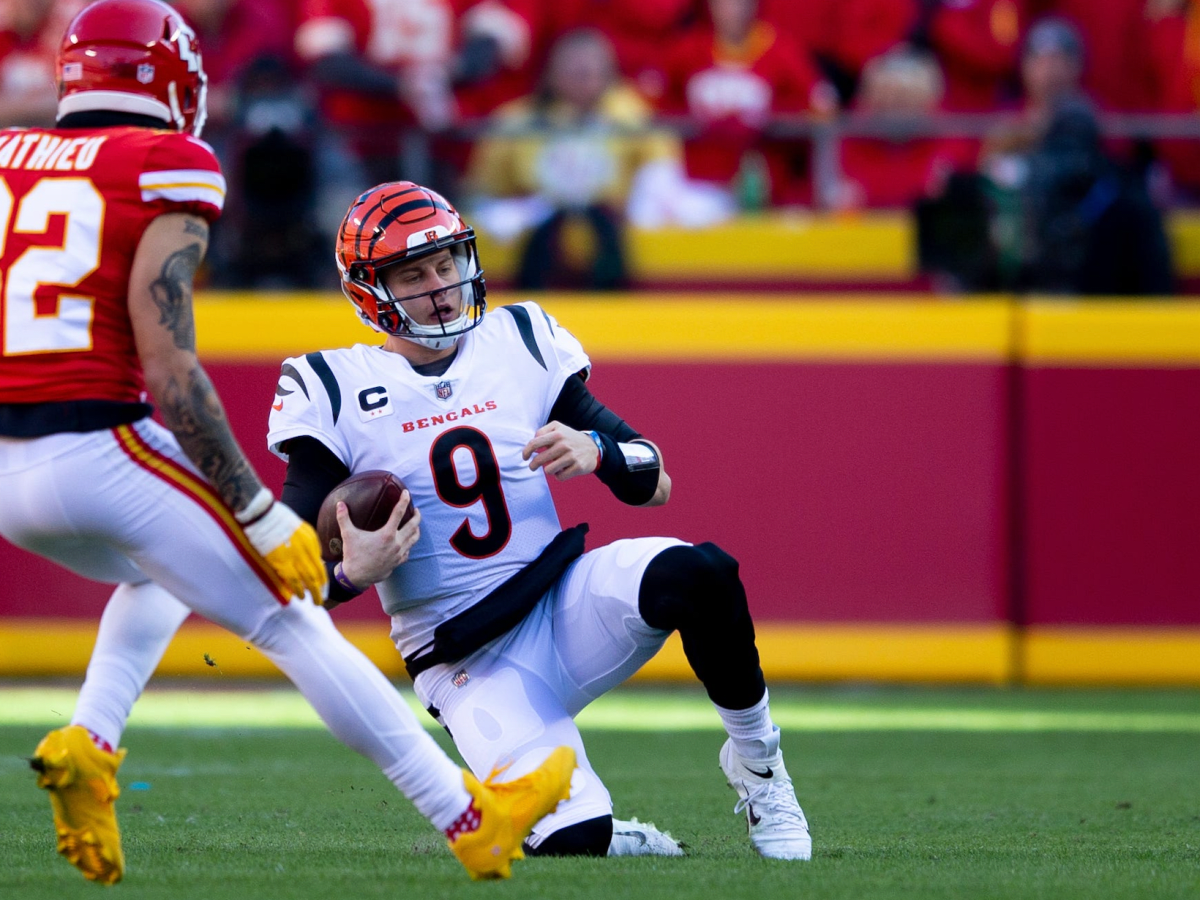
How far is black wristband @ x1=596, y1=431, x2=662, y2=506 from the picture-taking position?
3.65 m

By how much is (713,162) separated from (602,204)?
0.81 metres

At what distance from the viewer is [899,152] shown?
797 centimetres

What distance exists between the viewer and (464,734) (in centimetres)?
370

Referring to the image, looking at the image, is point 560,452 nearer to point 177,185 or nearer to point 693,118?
point 177,185

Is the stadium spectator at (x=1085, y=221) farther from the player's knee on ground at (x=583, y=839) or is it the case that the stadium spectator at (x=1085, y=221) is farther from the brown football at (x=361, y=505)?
the brown football at (x=361, y=505)

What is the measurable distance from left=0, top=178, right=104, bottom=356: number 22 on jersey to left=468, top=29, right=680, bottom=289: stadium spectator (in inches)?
182

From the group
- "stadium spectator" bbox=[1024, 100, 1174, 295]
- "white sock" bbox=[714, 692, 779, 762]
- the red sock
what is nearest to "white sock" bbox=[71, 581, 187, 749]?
the red sock

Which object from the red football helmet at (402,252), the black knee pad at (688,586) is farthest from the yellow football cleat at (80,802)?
the red football helmet at (402,252)

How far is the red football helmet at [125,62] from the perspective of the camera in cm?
312

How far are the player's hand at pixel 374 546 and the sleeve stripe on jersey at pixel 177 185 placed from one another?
2.50ft

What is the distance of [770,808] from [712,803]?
3.24 ft

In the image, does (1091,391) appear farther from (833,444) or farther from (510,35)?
(510,35)

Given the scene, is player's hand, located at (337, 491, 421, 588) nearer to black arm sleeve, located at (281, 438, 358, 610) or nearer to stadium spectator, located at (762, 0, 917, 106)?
black arm sleeve, located at (281, 438, 358, 610)

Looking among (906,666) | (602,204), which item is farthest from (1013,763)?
(602,204)
